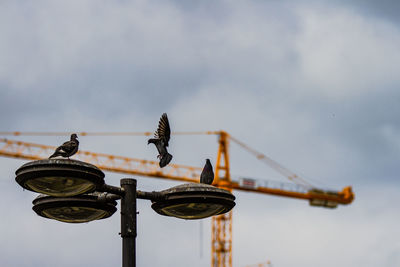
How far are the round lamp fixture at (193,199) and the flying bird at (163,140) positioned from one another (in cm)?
40

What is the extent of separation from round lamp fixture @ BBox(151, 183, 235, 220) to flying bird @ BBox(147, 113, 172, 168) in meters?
0.40

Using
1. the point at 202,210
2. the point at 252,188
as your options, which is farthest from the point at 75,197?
the point at 252,188

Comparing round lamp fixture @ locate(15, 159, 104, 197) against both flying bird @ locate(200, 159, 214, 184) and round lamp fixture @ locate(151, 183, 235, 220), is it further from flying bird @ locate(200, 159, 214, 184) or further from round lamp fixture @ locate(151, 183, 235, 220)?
flying bird @ locate(200, 159, 214, 184)

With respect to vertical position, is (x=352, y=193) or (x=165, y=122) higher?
(x=352, y=193)

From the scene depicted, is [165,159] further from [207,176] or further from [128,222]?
[128,222]

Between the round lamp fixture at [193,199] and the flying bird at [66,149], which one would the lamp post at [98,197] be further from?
the flying bird at [66,149]

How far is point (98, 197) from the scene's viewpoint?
886 centimetres

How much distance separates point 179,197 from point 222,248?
84.3 metres

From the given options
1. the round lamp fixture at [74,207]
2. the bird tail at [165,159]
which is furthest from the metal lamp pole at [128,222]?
the bird tail at [165,159]

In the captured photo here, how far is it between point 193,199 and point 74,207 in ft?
4.71

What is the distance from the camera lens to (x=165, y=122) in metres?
9.05

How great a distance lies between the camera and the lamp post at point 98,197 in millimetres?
7871

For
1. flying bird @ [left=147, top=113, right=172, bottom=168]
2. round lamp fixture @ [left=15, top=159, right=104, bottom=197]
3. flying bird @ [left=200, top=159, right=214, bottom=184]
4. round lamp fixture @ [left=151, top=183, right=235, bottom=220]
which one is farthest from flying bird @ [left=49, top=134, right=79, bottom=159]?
flying bird @ [left=200, top=159, right=214, bottom=184]

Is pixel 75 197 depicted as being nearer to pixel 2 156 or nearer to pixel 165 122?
pixel 165 122
